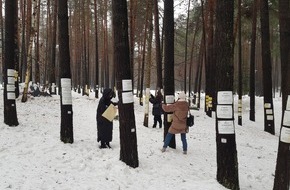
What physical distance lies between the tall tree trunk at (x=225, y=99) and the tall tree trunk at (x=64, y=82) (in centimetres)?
418

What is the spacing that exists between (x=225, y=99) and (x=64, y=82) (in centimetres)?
444

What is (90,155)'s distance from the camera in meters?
7.66

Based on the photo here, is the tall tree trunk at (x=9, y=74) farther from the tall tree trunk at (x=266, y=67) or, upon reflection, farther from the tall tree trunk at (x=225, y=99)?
the tall tree trunk at (x=266, y=67)

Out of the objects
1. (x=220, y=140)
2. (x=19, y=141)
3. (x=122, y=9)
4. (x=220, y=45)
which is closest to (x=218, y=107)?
(x=220, y=140)

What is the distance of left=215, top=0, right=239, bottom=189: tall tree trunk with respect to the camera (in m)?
6.36

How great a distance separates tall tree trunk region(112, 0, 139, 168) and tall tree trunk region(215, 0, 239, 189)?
6.41 feet

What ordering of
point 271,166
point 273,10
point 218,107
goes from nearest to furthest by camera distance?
point 218,107
point 271,166
point 273,10

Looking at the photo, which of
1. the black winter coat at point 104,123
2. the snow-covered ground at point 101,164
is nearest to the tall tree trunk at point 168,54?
the snow-covered ground at point 101,164

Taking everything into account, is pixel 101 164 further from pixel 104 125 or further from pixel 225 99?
pixel 225 99

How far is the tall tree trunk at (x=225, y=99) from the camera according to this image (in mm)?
6359

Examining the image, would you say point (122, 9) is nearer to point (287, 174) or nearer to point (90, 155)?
point (90, 155)

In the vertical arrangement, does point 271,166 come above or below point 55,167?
below

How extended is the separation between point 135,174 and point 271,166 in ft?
14.4

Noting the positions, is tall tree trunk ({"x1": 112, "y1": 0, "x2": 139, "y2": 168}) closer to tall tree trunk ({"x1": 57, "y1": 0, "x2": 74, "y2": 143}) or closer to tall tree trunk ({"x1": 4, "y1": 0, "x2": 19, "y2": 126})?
tall tree trunk ({"x1": 57, "y1": 0, "x2": 74, "y2": 143})
